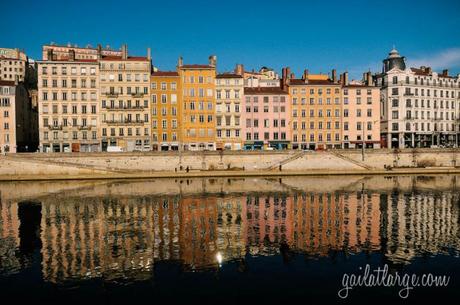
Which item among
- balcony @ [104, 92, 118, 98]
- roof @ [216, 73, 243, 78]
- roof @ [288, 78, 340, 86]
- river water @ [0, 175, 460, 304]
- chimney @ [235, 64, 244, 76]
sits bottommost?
river water @ [0, 175, 460, 304]

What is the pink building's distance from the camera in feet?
321

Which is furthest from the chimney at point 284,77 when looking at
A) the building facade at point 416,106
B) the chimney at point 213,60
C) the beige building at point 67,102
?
the beige building at point 67,102

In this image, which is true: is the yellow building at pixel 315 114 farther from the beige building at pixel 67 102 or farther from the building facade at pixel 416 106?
the beige building at pixel 67 102

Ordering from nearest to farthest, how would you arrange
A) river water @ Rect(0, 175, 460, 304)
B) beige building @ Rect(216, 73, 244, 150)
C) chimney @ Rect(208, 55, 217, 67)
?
river water @ Rect(0, 175, 460, 304) < chimney @ Rect(208, 55, 217, 67) < beige building @ Rect(216, 73, 244, 150)

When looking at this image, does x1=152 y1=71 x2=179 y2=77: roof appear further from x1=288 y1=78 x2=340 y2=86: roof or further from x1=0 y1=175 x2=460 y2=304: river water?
x1=0 y1=175 x2=460 y2=304: river water

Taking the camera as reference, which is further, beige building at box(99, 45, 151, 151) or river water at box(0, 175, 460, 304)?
beige building at box(99, 45, 151, 151)

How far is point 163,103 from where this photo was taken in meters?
93.9

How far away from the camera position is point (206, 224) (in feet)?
129

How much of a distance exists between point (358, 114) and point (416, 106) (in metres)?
19.1

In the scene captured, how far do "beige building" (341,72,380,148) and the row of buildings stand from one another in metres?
0.24

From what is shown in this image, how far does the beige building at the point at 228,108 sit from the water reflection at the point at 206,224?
31082 mm

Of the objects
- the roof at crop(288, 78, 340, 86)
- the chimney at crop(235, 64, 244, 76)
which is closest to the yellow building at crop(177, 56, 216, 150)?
the chimney at crop(235, 64, 244, 76)

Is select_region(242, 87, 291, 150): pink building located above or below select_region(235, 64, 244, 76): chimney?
below

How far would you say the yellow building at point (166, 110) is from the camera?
93.5 meters
